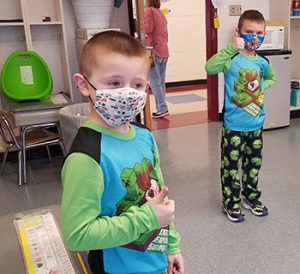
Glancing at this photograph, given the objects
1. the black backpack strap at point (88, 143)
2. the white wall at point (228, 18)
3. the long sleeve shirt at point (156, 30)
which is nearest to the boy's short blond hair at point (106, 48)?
the black backpack strap at point (88, 143)

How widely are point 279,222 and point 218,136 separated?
6.17 ft

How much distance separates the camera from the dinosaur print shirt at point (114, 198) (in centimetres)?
73

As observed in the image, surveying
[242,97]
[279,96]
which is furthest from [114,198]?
[279,96]

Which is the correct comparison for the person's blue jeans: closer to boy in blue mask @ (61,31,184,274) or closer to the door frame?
the door frame

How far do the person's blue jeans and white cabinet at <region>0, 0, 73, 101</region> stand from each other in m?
1.51

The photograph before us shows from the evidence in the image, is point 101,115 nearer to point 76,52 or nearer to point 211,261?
point 211,261

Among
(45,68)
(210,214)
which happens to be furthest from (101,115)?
(45,68)

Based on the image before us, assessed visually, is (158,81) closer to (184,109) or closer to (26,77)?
(184,109)

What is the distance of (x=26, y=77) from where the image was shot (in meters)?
3.34

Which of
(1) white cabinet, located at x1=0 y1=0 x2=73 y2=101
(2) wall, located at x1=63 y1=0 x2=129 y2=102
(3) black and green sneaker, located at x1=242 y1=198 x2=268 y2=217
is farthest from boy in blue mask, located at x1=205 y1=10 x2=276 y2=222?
(2) wall, located at x1=63 y1=0 x2=129 y2=102

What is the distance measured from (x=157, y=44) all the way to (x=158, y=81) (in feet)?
1.69

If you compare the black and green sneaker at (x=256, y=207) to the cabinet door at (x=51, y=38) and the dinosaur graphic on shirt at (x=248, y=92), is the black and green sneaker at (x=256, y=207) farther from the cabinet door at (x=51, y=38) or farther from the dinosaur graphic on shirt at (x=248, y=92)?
the cabinet door at (x=51, y=38)

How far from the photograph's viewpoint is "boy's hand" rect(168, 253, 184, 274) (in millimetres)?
1003

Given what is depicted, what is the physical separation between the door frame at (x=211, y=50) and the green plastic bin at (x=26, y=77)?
2.07m
